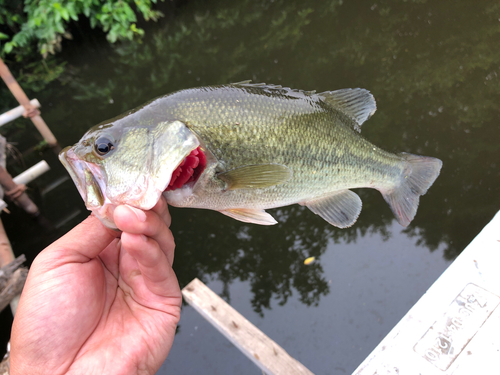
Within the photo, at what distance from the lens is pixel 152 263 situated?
4.16 feet

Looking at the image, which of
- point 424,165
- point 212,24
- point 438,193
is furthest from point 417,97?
point 212,24

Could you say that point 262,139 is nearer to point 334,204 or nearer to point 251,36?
point 334,204

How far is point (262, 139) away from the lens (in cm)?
142

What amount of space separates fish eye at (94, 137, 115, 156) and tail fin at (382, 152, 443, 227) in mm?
1627

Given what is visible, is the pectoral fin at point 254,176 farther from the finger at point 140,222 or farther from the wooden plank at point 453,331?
the wooden plank at point 453,331

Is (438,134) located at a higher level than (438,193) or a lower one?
higher

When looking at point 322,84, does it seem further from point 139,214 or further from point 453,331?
point 139,214

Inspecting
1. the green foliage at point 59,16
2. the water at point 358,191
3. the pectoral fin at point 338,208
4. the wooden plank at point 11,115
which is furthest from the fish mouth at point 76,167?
the green foliage at point 59,16

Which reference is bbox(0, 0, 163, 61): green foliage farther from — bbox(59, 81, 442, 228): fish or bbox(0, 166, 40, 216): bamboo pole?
bbox(59, 81, 442, 228): fish

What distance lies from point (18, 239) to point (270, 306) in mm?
3382

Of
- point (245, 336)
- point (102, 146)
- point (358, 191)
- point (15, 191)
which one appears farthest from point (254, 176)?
point (15, 191)

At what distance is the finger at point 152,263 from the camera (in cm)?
119

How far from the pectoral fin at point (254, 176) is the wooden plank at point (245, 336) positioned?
4.72 feet

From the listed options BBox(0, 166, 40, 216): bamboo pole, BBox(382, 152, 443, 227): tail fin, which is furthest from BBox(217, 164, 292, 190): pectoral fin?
BBox(0, 166, 40, 216): bamboo pole
